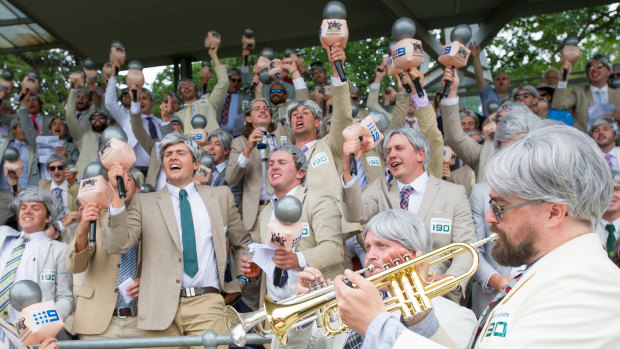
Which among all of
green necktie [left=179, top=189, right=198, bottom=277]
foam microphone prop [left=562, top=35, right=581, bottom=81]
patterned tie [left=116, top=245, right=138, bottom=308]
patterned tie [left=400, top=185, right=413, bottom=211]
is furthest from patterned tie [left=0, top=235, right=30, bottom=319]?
foam microphone prop [left=562, top=35, right=581, bottom=81]

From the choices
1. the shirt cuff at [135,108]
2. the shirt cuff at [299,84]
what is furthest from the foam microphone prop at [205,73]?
the shirt cuff at [299,84]

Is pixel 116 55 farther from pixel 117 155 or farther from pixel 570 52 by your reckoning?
pixel 570 52

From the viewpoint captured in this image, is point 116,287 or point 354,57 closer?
point 116,287

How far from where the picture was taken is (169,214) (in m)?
5.14

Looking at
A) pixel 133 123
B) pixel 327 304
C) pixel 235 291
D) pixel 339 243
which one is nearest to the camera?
pixel 327 304

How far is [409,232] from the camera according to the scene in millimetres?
3430

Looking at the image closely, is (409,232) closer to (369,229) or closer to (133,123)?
(369,229)

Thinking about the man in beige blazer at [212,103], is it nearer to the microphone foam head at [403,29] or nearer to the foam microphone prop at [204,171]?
the foam microphone prop at [204,171]

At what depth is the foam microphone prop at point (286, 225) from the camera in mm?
3955

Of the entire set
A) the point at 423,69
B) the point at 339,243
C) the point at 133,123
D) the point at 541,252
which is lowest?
the point at 339,243

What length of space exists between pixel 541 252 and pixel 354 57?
552 inches

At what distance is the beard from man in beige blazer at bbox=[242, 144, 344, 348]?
209 cm

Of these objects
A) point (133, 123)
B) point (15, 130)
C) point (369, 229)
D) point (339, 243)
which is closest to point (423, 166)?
point (339, 243)

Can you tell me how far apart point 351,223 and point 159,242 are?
164 centimetres
